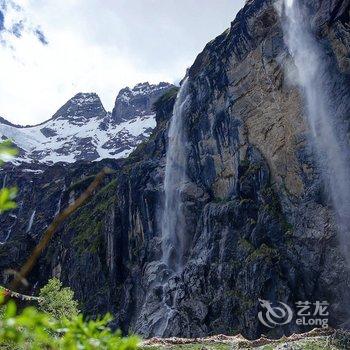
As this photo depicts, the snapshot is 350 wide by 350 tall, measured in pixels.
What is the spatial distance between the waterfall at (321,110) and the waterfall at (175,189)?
64.8ft

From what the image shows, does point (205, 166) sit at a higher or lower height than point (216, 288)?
higher

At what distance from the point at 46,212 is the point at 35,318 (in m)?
121

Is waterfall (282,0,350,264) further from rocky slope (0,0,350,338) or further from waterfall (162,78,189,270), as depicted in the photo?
waterfall (162,78,189,270)

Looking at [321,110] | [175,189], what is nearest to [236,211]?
[321,110]

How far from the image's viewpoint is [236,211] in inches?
1949

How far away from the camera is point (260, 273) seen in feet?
143

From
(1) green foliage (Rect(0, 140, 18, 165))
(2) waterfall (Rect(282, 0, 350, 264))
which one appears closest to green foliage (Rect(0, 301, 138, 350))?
(1) green foliage (Rect(0, 140, 18, 165))

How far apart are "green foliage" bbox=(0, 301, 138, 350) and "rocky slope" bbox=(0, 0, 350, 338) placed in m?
38.2

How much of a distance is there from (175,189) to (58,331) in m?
58.5

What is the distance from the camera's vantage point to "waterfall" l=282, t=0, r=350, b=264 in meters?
41.8

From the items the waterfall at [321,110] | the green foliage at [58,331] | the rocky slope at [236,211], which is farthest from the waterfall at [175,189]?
the green foliage at [58,331]

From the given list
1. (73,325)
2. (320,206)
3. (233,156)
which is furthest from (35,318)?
(233,156)

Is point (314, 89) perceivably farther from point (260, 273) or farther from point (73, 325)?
point (73, 325)

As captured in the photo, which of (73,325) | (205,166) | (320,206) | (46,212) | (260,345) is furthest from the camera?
(46,212)
